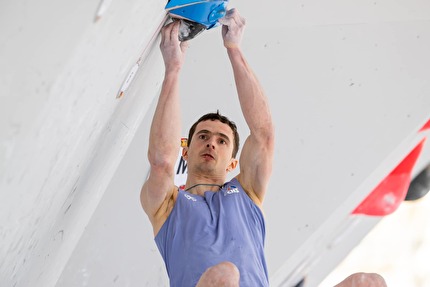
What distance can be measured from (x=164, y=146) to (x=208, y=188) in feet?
0.59

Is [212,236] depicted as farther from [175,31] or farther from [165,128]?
[175,31]

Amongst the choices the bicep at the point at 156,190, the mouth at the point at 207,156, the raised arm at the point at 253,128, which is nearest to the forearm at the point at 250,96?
the raised arm at the point at 253,128

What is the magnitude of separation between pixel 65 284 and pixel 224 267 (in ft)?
2.42

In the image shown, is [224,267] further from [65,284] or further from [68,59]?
[65,284]

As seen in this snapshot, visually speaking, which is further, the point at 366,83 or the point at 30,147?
the point at 366,83

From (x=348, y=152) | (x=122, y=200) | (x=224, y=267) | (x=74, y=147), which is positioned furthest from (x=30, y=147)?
(x=348, y=152)

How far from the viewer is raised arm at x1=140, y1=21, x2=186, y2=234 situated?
48.1 inches

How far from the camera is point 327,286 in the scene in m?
1.94

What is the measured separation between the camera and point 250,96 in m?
1.33

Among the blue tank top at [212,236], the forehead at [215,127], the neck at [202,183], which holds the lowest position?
the blue tank top at [212,236]

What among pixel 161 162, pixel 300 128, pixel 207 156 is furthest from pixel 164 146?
pixel 300 128

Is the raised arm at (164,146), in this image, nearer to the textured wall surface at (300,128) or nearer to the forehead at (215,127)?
the textured wall surface at (300,128)

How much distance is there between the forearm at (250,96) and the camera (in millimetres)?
1325

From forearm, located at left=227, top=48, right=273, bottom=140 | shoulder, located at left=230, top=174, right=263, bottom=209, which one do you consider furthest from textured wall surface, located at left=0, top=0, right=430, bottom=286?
shoulder, located at left=230, top=174, right=263, bottom=209
